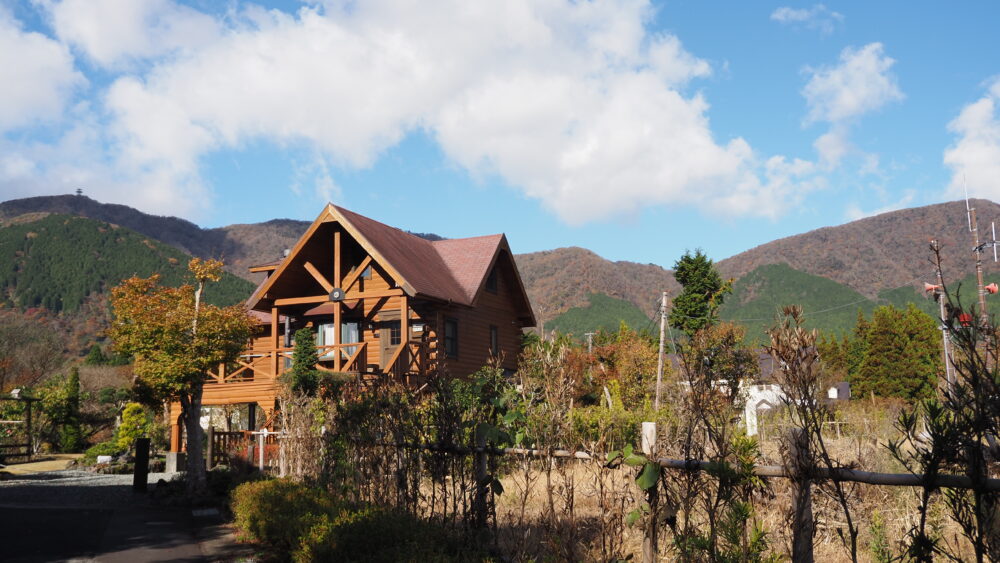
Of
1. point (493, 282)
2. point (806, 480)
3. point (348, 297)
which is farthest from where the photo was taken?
point (493, 282)

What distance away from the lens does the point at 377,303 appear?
25.5 metres

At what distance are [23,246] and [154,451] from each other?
92.2 metres

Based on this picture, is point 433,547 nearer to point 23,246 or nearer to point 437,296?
point 437,296

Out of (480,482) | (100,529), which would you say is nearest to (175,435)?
(100,529)

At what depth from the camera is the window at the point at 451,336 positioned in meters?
25.7

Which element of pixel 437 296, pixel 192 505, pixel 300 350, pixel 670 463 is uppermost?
pixel 437 296

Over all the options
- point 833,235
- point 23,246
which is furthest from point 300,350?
point 833,235

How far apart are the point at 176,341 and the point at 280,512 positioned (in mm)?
8121

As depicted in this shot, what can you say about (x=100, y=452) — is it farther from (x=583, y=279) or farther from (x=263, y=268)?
(x=583, y=279)

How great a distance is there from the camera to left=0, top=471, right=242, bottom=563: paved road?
1084 cm

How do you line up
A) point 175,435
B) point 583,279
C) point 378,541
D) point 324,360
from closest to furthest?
1. point 378,541
2. point 324,360
3. point 175,435
4. point 583,279

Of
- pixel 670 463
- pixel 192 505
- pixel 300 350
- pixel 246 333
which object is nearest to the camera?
pixel 670 463

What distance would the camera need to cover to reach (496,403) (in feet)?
26.2

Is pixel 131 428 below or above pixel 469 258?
below
